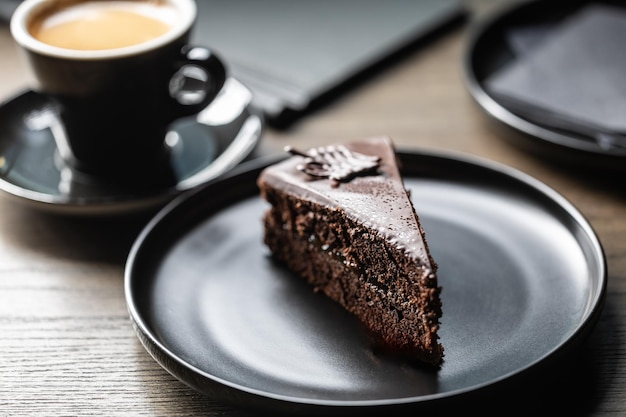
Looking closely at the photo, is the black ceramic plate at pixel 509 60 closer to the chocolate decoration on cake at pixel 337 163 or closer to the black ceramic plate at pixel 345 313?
the black ceramic plate at pixel 345 313

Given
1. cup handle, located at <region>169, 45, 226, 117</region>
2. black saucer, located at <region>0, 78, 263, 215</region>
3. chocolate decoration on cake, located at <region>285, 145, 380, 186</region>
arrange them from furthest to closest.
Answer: cup handle, located at <region>169, 45, 226, 117</region>, black saucer, located at <region>0, 78, 263, 215</region>, chocolate decoration on cake, located at <region>285, 145, 380, 186</region>

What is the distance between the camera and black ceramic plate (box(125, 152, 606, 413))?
0.93 meters

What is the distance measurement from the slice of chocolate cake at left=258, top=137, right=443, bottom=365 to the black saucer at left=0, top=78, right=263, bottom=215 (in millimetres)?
197

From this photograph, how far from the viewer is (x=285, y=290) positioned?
112 centimetres

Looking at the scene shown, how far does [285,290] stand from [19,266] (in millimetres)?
414

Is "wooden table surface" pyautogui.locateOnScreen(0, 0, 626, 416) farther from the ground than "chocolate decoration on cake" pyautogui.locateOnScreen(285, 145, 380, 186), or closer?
closer

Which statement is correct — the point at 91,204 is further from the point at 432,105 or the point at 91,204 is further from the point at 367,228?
the point at 432,105

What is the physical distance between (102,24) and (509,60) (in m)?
0.80

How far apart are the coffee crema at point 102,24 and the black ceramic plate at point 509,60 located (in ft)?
1.86

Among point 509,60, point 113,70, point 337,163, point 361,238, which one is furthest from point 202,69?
point 509,60

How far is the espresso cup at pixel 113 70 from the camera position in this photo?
1.23m

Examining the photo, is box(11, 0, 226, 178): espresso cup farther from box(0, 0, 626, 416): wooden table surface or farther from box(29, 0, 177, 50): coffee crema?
box(0, 0, 626, 416): wooden table surface

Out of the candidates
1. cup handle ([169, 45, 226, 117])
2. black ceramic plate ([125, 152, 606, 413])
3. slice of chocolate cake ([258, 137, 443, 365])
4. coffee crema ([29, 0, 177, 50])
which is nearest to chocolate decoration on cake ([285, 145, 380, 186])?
slice of chocolate cake ([258, 137, 443, 365])

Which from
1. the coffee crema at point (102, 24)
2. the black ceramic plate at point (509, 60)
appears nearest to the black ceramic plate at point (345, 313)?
the black ceramic plate at point (509, 60)
